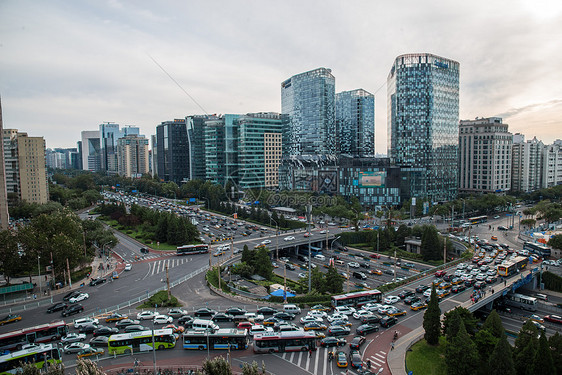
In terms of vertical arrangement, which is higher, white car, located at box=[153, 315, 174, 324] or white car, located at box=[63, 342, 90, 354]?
white car, located at box=[63, 342, 90, 354]

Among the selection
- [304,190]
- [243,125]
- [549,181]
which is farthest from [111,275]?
[549,181]

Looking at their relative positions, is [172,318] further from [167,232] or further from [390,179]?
[390,179]

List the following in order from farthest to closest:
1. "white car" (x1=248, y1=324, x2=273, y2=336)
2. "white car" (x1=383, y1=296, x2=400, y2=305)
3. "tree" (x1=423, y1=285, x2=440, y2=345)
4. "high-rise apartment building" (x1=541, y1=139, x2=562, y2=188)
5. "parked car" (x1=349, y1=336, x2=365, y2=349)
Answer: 1. "high-rise apartment building" (x1=541, y1=139, x2=562, y2=188)
2. "white car" (x1=383, y1=296, x2=400, y2=305)
3. "white car" (x1=248, y1=324, x2=273, y2=336)
4. "tree" (x1=423, y1=285, x2=440, y2=345)
5. "parked car" (x1=349, y1=336, x2=365, y2=349)

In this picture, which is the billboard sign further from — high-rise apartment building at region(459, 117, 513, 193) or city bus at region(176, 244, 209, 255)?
city bus at region(176, 244, 209, 255)

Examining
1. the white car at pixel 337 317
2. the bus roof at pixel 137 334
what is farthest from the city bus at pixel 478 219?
the bus roof at pixel 137 334

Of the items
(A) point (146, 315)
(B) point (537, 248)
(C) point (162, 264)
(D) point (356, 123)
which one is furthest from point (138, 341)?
(D) point (356, 123)

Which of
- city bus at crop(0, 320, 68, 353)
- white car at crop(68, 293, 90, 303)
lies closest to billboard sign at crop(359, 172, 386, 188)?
white car at crop(68, 293, 90, 303)
